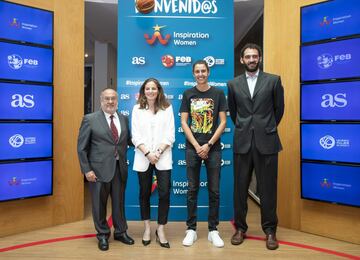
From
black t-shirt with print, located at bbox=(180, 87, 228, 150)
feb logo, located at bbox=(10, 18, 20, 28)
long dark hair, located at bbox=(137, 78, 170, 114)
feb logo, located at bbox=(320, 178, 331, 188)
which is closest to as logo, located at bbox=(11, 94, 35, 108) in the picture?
feb logo, located at bbox=(10, 18, 20, 28)

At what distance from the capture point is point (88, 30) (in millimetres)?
6578

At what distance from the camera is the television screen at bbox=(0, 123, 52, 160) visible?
344 cm

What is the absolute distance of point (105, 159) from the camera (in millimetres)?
3072

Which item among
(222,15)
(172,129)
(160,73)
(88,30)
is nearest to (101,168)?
(172,129)

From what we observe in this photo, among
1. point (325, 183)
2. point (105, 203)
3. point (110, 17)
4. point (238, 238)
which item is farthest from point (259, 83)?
point (110, 17)

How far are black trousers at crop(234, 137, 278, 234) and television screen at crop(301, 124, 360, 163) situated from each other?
22.7 inches

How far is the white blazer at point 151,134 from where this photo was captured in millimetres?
3104

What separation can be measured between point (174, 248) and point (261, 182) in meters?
1.01

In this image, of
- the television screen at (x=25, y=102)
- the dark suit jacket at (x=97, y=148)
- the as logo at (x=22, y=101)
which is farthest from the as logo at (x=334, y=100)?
the as logo at (x=22, y=101)

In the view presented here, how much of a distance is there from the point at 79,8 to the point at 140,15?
74cm

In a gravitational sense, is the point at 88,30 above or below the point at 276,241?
above

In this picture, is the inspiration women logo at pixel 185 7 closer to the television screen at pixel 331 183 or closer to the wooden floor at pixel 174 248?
the television screen at pixel 331 183

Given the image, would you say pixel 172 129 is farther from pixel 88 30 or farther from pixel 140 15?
pixel 88 30

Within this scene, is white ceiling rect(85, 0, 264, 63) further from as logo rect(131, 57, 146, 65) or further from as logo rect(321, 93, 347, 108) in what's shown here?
as logo rect(321, 93, 347, 108)
